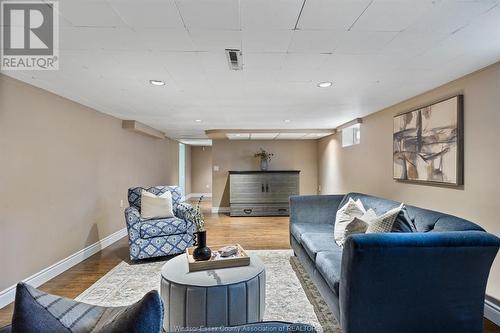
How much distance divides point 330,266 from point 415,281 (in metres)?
0.60

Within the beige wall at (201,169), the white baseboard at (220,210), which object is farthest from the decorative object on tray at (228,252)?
the beige wall at (201,169)

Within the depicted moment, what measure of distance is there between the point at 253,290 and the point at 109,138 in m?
3.55

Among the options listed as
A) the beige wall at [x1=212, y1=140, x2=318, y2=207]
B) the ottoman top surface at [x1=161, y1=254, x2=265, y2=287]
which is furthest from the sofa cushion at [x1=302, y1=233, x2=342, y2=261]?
the beige wall at [x1=212, y1=140, x2=318, y2=207]

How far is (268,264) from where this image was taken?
336 cm

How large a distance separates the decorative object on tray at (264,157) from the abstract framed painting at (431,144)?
12.4 feet

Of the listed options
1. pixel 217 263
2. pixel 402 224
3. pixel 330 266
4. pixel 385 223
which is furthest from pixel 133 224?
pixel 402 224

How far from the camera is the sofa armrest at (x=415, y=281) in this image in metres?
1.55

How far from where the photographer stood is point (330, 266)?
81.9 inches

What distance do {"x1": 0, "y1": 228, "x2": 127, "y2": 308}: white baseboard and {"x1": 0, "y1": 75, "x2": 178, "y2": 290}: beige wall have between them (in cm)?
6

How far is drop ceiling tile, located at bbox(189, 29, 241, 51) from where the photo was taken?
1.71 m

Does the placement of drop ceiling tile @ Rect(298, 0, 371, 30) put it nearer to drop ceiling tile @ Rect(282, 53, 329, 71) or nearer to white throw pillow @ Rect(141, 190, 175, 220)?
drop ceiling tile @ Rect(282, 53, 329, 71)

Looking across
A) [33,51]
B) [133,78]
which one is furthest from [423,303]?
[33,51]

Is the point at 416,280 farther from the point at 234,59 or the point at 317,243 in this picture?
the point at 234,59

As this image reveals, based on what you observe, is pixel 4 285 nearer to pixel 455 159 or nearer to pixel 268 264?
pixel 268 264
